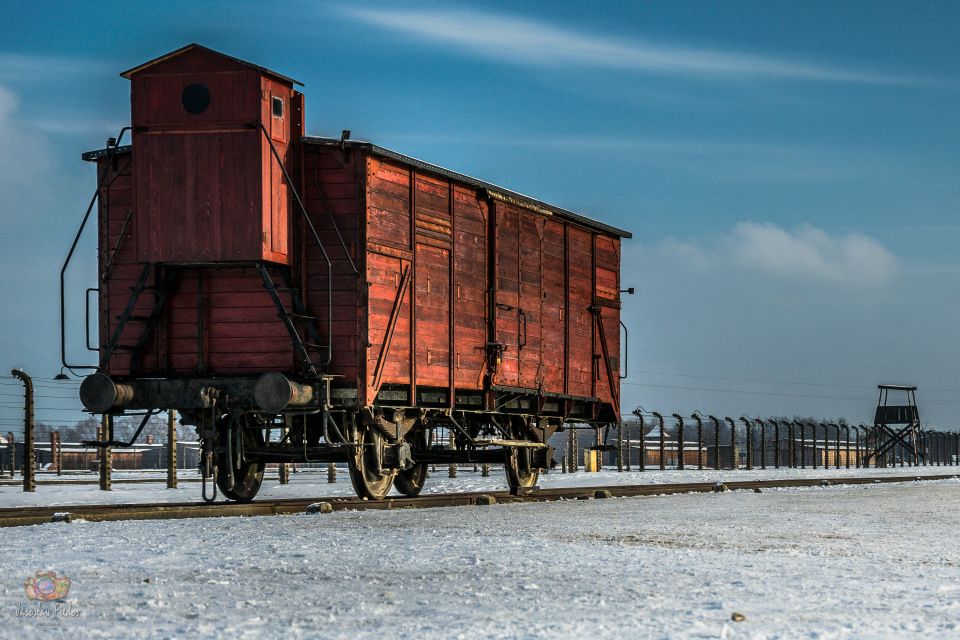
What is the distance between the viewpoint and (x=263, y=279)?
50.0 ft

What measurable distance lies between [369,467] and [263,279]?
2.92m

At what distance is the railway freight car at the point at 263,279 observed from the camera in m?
15.2

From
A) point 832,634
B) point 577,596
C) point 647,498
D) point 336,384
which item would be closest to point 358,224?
point 336,384

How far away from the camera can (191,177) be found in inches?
605

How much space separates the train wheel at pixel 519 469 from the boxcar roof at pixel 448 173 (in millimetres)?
3928

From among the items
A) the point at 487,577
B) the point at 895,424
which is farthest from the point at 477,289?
the point at 895,424

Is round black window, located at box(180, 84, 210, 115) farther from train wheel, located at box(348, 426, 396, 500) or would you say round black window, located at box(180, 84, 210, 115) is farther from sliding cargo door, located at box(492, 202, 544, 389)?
sliding cargo door, located at box(492, 202, 544, 389)

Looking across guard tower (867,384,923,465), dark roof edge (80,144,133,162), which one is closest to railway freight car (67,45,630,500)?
dark roof edge (80,144,133,162)

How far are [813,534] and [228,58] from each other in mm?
9100

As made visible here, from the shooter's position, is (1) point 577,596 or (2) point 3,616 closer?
(2) point 3,616

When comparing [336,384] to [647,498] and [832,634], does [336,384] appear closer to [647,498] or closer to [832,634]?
[647,498]

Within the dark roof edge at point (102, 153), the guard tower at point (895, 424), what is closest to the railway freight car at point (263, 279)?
the dark roof edge at point (102, 153)

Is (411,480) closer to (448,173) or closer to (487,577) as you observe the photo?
(448,173)

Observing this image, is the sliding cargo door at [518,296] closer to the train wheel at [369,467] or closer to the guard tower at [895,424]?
the train wheel at [369,467]
